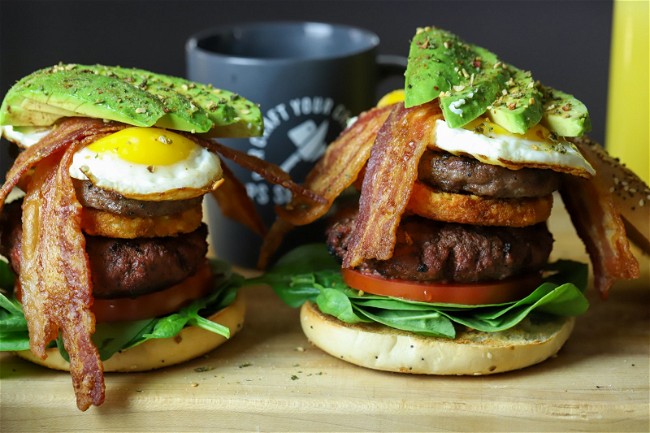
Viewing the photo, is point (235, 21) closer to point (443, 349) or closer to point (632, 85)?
point (632, 85)

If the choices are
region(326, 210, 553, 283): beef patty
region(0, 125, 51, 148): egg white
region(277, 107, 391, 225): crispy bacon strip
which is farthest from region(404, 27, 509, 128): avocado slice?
region(0, 125, 51, 148): egg white

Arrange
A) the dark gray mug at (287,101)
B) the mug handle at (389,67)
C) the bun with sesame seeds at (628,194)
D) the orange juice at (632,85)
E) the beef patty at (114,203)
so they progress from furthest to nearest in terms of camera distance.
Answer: the mug handle at (389,67) → the orange juice at (632,85) → the dark gray mug at (287,101) → the bun with sesame seeds at (628,194) → the beef patty at (114,203)

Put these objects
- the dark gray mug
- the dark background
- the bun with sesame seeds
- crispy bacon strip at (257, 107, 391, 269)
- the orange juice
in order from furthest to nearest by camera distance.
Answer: the dark background
the orange juice
the dark gray mug
the bun with sesame seeds
crispy bacon strip at (257, 107, 391, 269)

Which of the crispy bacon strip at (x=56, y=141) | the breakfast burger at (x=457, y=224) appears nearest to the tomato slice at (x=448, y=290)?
the breakfast burger at (x=457, y=224)

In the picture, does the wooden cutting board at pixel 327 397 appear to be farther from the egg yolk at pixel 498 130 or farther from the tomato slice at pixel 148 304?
the egg yolk at pixel 498 130

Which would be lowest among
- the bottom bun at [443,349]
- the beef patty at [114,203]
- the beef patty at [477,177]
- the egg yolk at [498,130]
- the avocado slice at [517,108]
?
the bottom bun at [443,349]

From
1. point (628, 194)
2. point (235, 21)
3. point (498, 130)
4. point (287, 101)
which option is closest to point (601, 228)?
point (628, 194)

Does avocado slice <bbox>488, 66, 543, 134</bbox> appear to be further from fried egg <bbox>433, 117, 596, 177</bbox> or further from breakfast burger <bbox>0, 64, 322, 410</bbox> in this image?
breakfast burger <bbox>0, 64, 322, 410</bbox>
